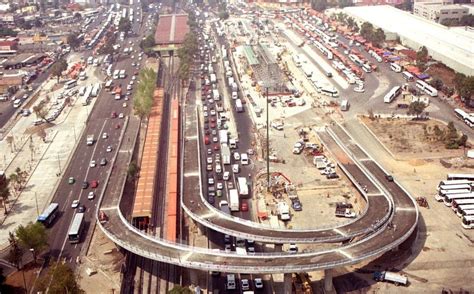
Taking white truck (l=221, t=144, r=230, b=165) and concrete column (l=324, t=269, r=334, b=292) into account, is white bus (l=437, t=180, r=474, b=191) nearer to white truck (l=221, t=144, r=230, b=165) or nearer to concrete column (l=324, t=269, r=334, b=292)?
concrete column (l=324, t=269, r=334, b=292)

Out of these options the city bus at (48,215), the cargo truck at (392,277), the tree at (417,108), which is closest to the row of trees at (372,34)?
the tree at (417,108)

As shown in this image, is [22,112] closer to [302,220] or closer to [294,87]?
[294,87]

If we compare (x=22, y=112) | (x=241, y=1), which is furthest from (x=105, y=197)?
(x=241, y=1)

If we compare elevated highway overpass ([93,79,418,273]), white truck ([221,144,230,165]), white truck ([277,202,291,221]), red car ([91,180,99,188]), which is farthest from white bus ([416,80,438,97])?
red car ([91,180,99,188])

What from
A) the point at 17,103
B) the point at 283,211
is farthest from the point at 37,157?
the point at 283,211

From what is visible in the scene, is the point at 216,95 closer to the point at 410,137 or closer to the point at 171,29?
the point at 410,137

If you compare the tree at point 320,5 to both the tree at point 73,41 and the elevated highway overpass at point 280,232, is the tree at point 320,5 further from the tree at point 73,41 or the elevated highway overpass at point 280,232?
the elevated highway overpass at point 280,232
